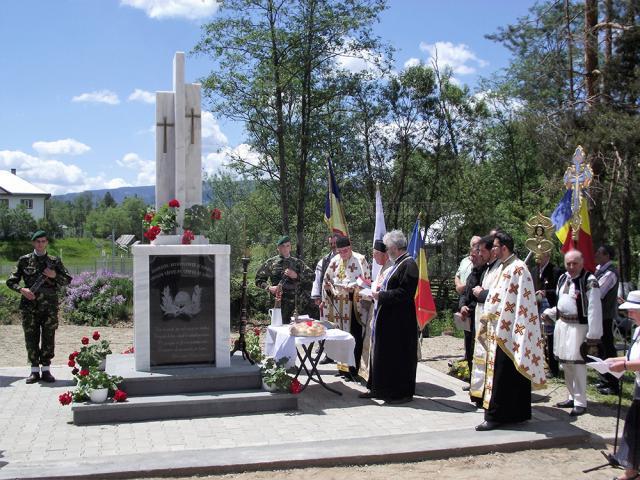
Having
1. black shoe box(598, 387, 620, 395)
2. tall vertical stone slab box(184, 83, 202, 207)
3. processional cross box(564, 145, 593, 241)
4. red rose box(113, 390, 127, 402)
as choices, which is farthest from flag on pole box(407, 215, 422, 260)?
red rose box(113, 390, 127, 402)

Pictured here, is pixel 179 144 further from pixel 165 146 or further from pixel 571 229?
pixel 571 229

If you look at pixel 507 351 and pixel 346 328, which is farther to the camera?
pixel 346 328

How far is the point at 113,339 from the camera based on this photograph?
13156 mm

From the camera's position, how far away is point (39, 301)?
28.0 feet

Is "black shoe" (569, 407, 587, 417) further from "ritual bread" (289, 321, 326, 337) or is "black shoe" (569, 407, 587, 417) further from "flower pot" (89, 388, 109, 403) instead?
"flower pot" (89, 388, 109, 403)

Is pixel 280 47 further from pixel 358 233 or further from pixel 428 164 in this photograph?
pixel 428 164

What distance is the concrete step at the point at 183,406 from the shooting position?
6699 mm

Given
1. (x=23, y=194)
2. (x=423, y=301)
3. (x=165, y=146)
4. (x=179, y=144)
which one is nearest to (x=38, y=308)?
(x=165, y=146)

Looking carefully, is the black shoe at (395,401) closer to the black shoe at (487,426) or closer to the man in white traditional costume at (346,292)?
the man in white traditional costume at (346,292)

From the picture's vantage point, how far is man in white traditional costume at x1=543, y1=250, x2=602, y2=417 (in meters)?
7.14

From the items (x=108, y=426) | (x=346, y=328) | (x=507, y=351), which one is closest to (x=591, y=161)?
(x=346, y=328)

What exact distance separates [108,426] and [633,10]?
490 inches

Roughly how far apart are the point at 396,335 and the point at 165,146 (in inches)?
148

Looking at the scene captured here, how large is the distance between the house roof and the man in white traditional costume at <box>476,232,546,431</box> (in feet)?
277
